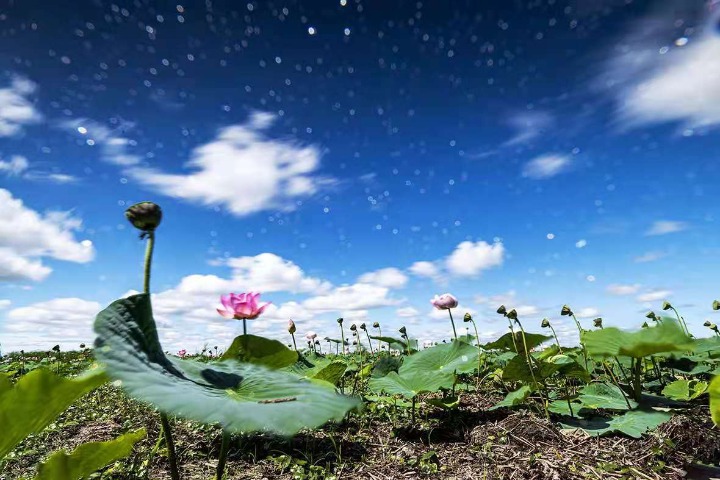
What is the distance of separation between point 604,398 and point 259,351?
2.07 meters

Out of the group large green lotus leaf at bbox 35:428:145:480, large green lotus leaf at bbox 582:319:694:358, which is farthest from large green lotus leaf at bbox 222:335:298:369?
large green lotus leaf at bbox 582:319:694:358

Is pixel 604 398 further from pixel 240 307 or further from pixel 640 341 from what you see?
pixel 240 307

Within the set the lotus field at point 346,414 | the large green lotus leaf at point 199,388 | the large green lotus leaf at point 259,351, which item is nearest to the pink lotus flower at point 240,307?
the lotus field at point 346,414

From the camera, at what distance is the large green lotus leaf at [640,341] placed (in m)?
2.03

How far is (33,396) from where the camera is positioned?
2.82 ft

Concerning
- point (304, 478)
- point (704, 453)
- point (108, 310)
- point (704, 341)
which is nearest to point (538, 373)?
point (704, 453)

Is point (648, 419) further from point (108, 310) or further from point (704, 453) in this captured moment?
point (108, 310)

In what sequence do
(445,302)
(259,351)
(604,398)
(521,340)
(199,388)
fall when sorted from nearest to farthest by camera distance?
(199,388) < (259,351) < (604,398) < (521,340) < (445,302)

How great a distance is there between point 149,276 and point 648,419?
7.90 feet

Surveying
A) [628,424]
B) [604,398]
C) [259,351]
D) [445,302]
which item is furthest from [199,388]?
[445,302]

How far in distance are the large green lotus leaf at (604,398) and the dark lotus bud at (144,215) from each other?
2.37 m

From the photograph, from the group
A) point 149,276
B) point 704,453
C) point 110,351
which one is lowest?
point 704,453

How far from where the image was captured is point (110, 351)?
0.92 meters

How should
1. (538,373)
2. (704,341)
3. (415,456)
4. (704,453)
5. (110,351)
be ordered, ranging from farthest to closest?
(704,341)
(538,373)
(415,456)
(704,453)
(110,351)
